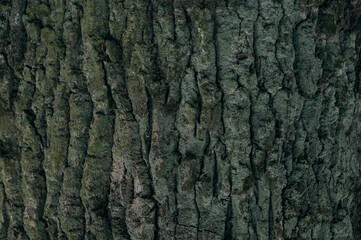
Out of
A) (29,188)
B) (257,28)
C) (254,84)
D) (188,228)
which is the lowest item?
(188,228)

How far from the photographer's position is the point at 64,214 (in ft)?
6.44

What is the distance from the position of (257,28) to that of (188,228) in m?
1.23

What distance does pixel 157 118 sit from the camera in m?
1.89

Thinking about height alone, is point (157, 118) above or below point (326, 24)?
below

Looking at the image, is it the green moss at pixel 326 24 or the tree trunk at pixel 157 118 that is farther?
the green moss at pixel 326 24

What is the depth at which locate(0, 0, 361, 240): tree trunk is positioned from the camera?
6.23 feet

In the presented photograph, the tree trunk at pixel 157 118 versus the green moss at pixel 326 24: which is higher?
the green moss at pixel 326 24

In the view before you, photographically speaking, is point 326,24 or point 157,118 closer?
point 157,118

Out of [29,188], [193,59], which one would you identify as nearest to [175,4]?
[193,59]

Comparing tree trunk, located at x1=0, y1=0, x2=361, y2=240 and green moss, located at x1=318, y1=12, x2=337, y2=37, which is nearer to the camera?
tree trunk, located at x1=0, y1=0, x2=361, y2=240

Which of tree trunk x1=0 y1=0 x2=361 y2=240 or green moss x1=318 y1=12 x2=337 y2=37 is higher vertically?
green moss x1=318 y1=12 x2=337 y2=37

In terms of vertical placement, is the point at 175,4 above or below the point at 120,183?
above

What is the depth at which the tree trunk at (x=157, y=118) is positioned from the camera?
1898mm

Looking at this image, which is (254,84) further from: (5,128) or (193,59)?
(5,128)
